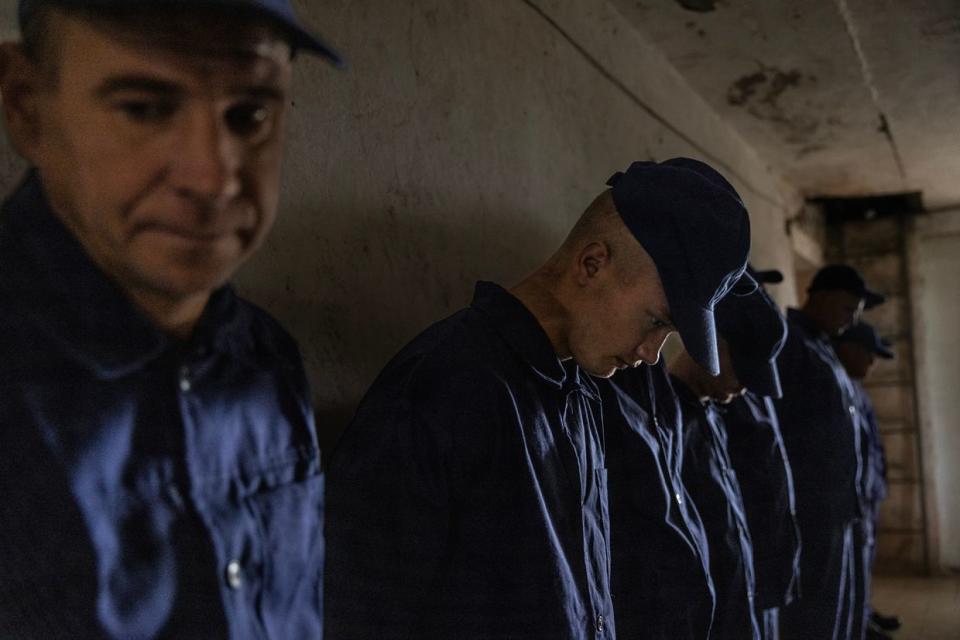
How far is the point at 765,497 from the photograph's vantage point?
87.4 inches

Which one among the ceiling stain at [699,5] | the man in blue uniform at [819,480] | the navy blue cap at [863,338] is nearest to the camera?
the ceiling stain at [699,5]

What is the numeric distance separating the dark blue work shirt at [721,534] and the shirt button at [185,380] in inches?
53.5

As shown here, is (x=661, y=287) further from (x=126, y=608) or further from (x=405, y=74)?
(x=126, y=608)

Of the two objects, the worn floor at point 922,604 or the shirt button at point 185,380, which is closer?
the shirt button at point 185,380

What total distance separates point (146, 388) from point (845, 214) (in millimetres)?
5990

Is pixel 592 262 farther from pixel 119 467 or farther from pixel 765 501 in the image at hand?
pixel 765 501

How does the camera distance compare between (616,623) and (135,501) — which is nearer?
(135,501)

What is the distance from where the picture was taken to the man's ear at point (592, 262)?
1209 millimetres

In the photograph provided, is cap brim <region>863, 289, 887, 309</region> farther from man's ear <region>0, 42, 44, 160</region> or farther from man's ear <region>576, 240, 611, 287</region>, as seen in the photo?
man's ear <region>0, 42, 44, 160</region>

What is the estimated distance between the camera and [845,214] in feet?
A: 19.2

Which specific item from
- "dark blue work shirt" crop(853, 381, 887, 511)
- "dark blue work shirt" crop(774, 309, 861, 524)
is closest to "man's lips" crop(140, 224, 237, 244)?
"dark blue work shirt" crop(774, 309, 861, 524)

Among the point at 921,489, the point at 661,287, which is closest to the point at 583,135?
the point at 661,287

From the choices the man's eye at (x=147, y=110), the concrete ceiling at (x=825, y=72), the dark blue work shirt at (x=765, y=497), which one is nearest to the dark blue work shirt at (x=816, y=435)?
the dark blue work shirt at (x=765, y=497)

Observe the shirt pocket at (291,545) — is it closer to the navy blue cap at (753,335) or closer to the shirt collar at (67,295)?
the shirt collar at (67,295)
